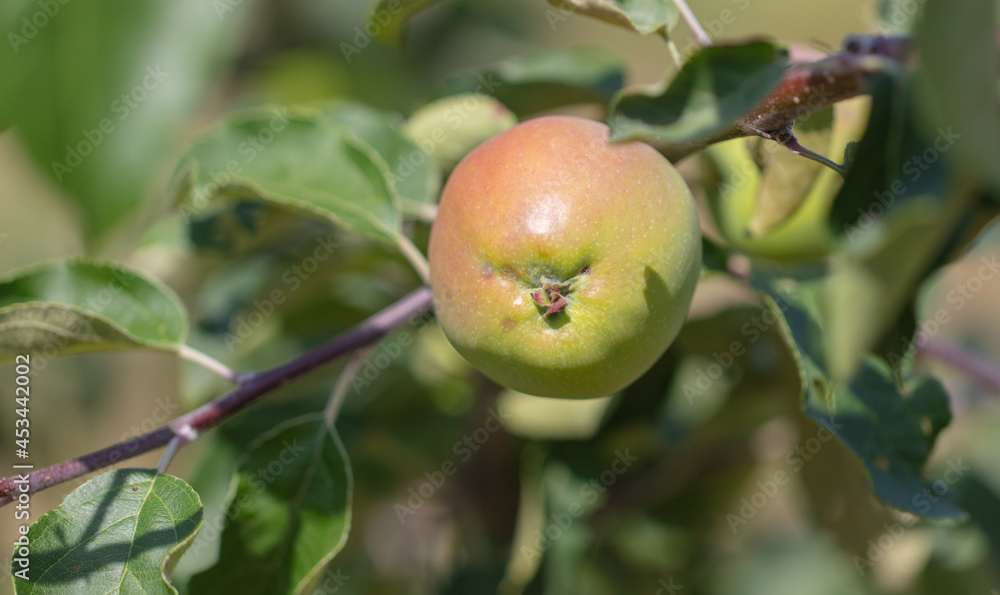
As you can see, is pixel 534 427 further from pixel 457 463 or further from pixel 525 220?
pixel 525 220

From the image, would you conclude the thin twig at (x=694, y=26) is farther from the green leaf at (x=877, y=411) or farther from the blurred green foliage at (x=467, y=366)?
the green leaf at (x=877, y=411)

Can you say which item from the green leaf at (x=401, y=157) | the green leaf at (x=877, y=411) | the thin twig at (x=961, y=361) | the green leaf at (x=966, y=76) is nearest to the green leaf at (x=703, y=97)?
the green leaf at (x=966, y=76)

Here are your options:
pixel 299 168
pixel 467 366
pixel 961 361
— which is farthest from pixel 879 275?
pixel 467 366

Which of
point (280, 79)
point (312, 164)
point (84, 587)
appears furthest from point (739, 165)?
Answer: point (280, 79)

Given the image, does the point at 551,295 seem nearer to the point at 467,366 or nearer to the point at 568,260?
the point at 568,260

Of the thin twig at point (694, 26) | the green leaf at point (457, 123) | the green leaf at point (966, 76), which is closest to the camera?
the green leaf at point (966, 76)

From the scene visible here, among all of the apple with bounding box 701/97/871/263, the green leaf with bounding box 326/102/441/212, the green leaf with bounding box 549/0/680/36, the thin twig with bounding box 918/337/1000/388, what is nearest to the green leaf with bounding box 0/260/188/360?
the green leaf with bounding box 326/102/441/212
